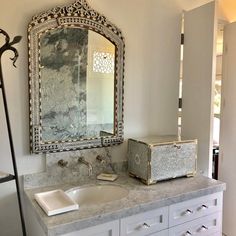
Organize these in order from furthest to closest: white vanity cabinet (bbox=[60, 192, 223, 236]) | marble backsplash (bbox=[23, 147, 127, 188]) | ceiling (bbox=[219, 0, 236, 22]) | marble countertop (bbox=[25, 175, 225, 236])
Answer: ceiling (bbox=[219, 0, 236, 22]) → marble backsplash (bbox=[23, 147, 127, 188]) → white vanity cabinet (bbox=[60, 192, 223, 236]) → marble countertop (bbox=[25, 175, 225, 236])

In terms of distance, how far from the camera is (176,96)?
231 centimetres

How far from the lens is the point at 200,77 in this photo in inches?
84.0

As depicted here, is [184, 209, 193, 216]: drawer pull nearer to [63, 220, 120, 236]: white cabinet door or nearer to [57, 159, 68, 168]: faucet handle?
[63, 220, 120, 236]: white cabinet door

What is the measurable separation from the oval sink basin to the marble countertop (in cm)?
4

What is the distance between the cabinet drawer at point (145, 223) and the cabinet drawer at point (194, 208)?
6 centimetres

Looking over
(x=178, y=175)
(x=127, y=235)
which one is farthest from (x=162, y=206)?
(x=178, y=175)

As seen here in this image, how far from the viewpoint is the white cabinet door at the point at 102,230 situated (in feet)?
4.35

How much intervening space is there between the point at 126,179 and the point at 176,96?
2.89ft

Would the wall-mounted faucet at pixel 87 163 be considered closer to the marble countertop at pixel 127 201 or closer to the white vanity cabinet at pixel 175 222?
the marble countertop at pixel 127 201

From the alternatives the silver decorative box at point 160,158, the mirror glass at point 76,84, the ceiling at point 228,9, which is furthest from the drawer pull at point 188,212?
the ceiling at point 228,9

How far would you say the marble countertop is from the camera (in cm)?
129

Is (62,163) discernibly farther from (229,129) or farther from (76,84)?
(229,129)

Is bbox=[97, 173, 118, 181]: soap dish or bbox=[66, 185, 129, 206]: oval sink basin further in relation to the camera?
bbox=[97, 173, 118, 181]: soap dish

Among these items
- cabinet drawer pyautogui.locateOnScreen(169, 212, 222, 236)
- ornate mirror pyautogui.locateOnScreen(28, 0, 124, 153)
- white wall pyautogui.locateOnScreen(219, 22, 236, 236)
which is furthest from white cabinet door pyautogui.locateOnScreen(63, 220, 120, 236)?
white wall pyautogui.locateOnScreen(219, 22, 236, 236)
